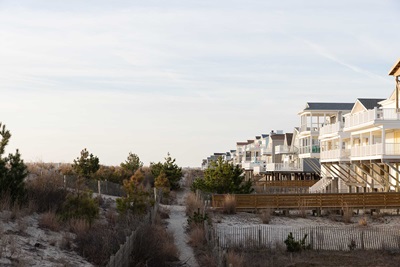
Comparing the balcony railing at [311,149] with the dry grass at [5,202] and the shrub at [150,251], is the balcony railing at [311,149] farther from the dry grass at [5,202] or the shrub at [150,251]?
the dry grass at [5,202]

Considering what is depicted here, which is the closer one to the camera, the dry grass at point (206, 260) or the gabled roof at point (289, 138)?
the dry grass at point (206, 260)

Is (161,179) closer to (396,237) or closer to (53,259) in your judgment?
(396,237)

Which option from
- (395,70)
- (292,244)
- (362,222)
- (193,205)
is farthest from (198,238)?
(395,70)

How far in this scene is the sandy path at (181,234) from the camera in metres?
21.7

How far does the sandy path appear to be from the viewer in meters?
21.7

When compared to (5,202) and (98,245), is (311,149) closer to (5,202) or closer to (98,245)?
(5,202)

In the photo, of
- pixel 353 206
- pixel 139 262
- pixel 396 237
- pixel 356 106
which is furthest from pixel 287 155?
pixel 139 262

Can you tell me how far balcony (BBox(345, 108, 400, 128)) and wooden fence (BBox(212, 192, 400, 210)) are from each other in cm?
501

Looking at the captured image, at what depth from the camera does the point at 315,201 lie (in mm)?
38312

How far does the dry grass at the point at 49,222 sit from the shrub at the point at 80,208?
1329mm

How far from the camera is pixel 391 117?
41562mm

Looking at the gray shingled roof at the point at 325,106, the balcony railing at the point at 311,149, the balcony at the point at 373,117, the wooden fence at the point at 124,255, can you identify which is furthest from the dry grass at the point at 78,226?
the gray shingled roof at the point at 325,106

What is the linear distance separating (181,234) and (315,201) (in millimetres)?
13370

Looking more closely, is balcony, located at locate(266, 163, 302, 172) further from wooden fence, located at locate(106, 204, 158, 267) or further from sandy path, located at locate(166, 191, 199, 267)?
wooden fence, located at locate(106, 204, 158, 267)
